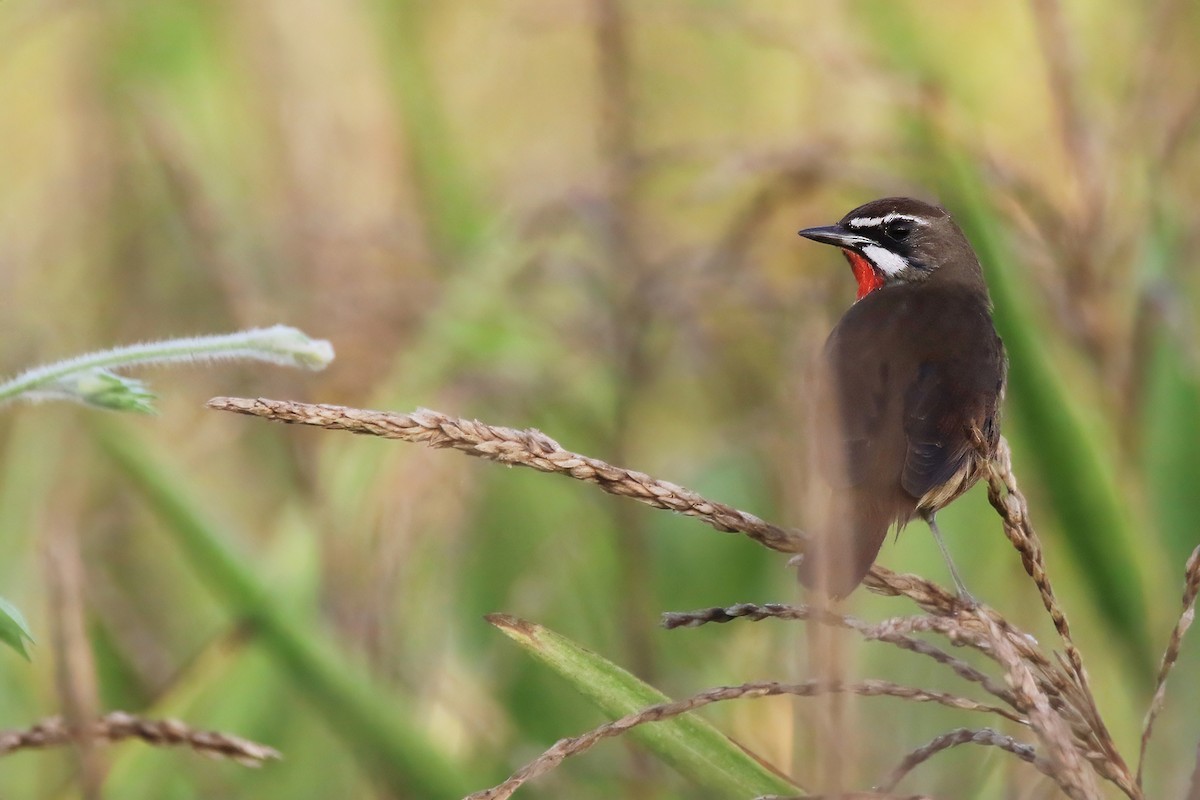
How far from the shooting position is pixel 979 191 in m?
3.49

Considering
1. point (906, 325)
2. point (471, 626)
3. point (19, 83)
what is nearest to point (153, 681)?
point (471, 626)

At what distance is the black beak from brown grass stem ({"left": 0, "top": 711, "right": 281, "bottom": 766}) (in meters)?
2.10

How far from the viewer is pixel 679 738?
2.02 m

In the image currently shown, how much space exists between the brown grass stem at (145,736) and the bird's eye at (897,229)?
7.49 ft

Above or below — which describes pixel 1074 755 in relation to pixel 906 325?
below

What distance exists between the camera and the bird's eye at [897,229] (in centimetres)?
379

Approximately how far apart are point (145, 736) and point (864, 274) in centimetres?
239

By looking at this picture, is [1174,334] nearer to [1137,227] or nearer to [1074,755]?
[1137,227]

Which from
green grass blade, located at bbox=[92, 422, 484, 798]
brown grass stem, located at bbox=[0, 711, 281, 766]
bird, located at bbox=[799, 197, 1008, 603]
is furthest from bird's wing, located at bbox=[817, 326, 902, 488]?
brown grass stem, located at bbox=[0, 711, 281, 766]

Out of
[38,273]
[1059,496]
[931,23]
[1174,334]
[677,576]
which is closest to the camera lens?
[1059,496]

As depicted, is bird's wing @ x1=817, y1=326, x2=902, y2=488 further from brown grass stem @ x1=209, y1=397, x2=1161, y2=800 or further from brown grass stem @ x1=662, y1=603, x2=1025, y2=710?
brown grass stem @ x1=662, y1=603, x2=1025, y2=710

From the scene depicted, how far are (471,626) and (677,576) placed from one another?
58 cm

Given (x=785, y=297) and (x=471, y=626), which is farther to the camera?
(x=785, y=297)

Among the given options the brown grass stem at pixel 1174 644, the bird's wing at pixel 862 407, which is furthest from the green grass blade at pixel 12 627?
the bird's wing at pixel 862 407
